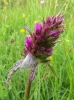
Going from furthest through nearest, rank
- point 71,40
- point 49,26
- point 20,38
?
1. point 20,38
2. point 71,40
3. point 49,26

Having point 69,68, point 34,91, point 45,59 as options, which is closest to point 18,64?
point 45,59

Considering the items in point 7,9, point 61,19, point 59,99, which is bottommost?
point 59,99

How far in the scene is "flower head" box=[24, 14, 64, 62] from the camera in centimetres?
81

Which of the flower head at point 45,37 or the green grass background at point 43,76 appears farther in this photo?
the green grass background at point 43,76

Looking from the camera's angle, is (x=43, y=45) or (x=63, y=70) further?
(x=63, y=70)

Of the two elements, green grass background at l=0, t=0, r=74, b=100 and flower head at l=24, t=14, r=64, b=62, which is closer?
flower head at l=24, t=14, r=64, b=62

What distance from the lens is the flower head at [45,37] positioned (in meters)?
0.81

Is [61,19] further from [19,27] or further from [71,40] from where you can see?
[19,27]

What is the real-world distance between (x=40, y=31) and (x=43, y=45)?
0.16 ft

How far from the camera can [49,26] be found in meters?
0.81

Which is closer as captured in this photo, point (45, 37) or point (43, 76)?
point (45, 37)

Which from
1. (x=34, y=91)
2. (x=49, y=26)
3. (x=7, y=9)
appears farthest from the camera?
(x=7, y=9)

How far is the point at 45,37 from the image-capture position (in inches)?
32.1

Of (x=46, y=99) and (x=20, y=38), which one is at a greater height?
(x=20, y=38)
